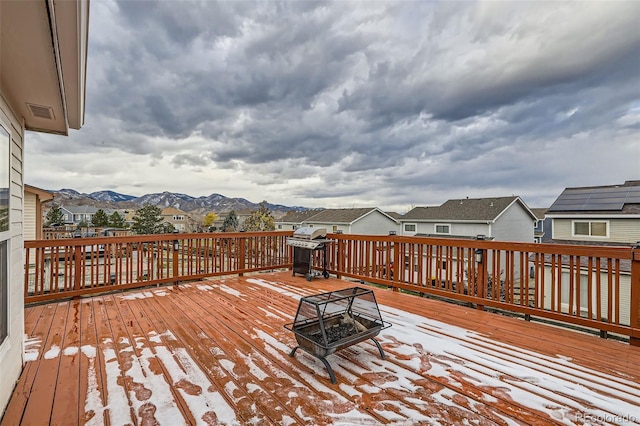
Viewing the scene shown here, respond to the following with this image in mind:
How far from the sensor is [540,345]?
2.64 m

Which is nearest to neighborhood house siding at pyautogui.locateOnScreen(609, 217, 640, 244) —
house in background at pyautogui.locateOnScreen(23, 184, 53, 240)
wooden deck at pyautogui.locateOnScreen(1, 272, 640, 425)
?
wooden deck at pyautogui.locateOnScreen(1, 272, 640, 425)

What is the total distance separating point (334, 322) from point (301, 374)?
51 centimetres

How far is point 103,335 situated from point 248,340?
4.89 ft

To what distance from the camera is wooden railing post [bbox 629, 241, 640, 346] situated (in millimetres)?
2609

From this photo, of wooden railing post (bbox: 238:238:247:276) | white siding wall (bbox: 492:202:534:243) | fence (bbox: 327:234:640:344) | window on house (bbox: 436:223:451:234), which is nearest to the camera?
fence (bbox: 327:234:640:344)

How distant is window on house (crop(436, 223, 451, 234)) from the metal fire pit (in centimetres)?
1718

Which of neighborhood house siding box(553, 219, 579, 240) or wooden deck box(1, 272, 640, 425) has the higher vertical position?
neighborhood house siding box(553, 219, 579, 240)

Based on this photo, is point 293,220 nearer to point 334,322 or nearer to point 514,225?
point 514,225

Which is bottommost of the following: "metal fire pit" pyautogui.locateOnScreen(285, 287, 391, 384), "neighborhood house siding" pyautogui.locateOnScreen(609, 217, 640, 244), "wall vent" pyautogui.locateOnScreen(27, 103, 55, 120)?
"metal fire pit" pyautogui.locateOnScreen(285, 287, 391, 384)

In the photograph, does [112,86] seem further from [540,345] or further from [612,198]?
[612,198]

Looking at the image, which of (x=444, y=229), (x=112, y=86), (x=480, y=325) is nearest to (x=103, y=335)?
(x=480, y=325)

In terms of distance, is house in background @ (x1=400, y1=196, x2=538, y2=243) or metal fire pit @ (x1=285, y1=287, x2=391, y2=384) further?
house in background @ (x1=400, y1=196, x2=538, y2=243)

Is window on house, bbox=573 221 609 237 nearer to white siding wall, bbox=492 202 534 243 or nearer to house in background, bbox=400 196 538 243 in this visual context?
house in background, bbox=400 196 538 243

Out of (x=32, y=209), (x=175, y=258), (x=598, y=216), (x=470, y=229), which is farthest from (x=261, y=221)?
(x=598, y=216)
